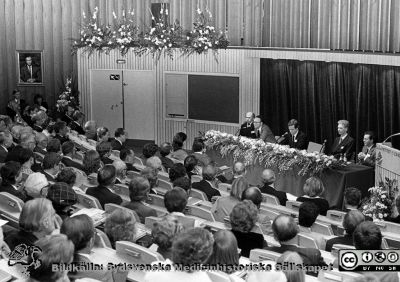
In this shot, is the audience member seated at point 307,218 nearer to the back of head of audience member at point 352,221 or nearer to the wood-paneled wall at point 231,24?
the back of head of audience member at point 352,221

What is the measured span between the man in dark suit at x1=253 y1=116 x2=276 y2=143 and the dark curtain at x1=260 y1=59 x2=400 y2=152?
6.25ft

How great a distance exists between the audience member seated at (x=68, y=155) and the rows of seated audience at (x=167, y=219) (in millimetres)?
17

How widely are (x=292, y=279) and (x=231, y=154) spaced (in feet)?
25.0

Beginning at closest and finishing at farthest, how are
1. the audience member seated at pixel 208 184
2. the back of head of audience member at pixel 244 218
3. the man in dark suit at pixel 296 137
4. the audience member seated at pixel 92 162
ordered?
the back of head of audience member at pixel 244 218, the audience member seated at pixel 208 184, the audience member seated at pixel 92 162, the man in dark suit at pixel 296 137

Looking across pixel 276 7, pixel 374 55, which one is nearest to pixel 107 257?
pixel 374 55

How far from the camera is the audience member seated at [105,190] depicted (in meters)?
7.56

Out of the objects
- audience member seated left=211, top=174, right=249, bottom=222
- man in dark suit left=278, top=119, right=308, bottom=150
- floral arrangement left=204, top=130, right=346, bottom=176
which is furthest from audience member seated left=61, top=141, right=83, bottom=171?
man in dark suit left=278, top=119, right=308, bottom=150

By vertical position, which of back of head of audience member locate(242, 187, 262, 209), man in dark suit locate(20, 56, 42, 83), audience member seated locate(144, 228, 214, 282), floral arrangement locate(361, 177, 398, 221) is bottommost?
floral arrangement locate(361, 177, 398, 221)

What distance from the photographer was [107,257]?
16.9 ft

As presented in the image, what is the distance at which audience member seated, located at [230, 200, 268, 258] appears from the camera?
575 centimetres

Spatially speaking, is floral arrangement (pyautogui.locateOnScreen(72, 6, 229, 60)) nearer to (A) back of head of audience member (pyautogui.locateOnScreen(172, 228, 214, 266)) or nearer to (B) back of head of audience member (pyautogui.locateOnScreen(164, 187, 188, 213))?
(B) back of head of audience member (pyautogui.locateOnScreen(164, 187, 188, 213))

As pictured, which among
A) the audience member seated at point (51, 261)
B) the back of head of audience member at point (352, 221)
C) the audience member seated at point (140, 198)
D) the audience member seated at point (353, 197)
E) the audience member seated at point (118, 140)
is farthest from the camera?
the audience member seated at point (118, 140)

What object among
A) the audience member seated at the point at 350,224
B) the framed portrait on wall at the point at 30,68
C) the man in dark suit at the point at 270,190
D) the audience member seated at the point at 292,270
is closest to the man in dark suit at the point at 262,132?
the man in dark suit at the point at 270,190

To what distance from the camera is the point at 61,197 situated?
21.3 ft
